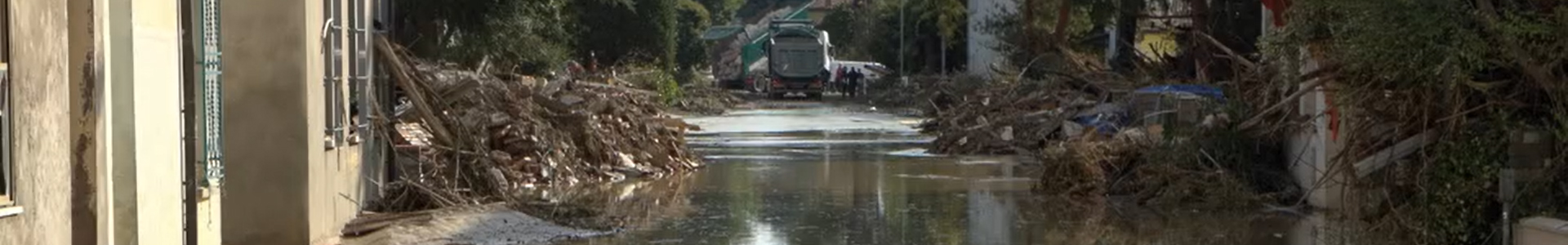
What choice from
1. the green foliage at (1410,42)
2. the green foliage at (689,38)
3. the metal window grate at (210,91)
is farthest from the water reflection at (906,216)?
the green foliage at (689,38)

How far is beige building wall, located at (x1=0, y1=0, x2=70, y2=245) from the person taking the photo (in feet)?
27.1

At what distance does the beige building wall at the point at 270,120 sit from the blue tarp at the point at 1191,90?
33.8ft

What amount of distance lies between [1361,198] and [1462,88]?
153 centimetres

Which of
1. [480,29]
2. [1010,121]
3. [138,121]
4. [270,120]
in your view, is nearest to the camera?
[138,121]

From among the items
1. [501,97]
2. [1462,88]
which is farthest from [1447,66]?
[501,97]

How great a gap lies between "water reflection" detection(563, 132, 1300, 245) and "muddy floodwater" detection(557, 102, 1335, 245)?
0.01 metres

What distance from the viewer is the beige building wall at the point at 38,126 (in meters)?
8.25

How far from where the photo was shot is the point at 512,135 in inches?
913

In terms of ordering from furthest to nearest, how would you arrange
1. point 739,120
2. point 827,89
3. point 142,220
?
1. point 827,89
2. point 739,120
3. point 142,220

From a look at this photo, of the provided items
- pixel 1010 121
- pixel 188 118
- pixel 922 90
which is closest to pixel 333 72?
pixel 188 118

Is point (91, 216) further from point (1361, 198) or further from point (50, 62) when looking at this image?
point (1361, 198)

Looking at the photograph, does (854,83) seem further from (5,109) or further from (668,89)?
(5,109)

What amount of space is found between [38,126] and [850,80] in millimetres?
62713

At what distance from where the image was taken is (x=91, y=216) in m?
9.20
